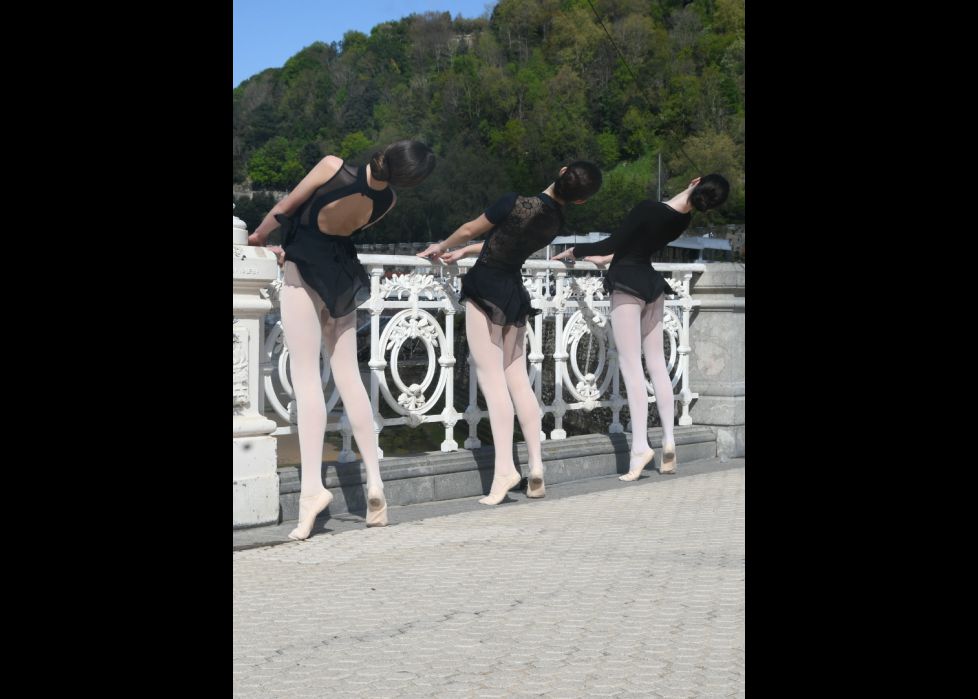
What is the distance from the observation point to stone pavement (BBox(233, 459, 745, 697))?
11.1 ft

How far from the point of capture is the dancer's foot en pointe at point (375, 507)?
237 inches

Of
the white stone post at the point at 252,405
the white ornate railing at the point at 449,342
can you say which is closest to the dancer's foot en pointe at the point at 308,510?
the white stone post at the point at 252,405

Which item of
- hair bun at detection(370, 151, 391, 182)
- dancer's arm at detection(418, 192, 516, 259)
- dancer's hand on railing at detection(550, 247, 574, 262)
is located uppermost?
hair bun at detection(370, 151, 391, 182)

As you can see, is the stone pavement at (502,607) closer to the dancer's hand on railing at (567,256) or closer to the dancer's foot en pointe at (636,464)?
the dancer's foot en pointe at (636,464)

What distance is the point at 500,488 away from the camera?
22.5ft

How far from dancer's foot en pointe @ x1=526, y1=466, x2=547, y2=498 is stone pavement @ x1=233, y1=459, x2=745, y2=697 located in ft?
1.29

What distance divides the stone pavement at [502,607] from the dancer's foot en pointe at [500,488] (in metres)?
0.19

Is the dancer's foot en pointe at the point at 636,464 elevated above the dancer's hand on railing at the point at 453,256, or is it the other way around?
the dancer's hand on railing at the point at 453,256

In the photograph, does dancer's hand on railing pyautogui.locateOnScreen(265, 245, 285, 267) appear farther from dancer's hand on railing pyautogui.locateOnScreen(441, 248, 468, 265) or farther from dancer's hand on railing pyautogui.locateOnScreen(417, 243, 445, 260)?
dancer's hand on railing pyautogui.locateOnScreen(441, 248, 468, 265)

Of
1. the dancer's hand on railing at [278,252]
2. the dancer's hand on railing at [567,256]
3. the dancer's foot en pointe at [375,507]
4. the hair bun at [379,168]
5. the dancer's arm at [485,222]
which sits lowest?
the dancer's foot en pointe at [375,507]

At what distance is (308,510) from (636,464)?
110 inches

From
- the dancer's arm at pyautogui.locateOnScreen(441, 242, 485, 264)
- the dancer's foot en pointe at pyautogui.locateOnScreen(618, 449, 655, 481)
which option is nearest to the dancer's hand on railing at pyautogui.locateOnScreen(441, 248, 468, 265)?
the dancer's arm at pyautogui.locateOnScreen(441, 242, 485, 264)
